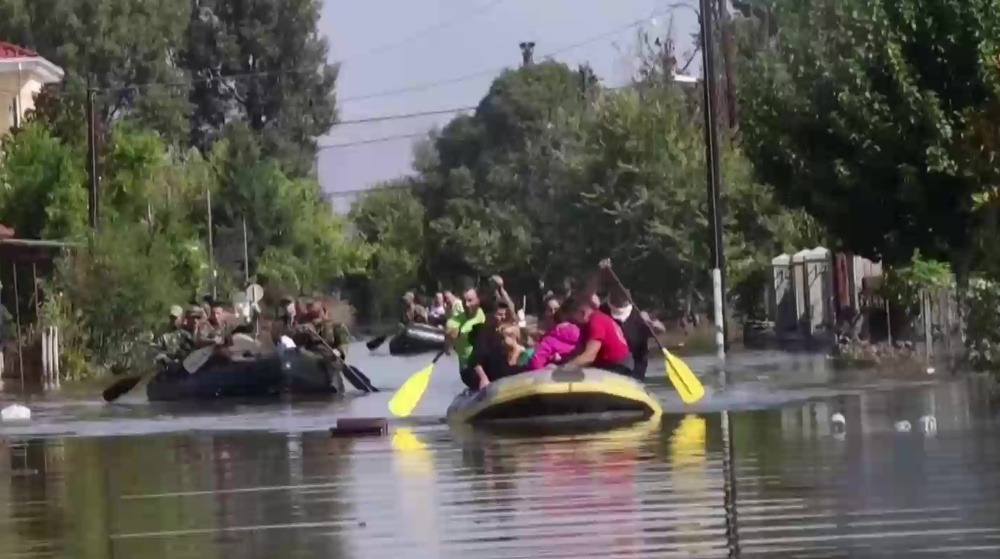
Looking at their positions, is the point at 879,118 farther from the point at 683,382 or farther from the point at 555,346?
the point at 555,346

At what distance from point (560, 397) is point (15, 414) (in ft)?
35.8

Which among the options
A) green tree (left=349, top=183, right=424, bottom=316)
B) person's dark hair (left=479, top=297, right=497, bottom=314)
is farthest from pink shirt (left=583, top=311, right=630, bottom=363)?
green tree (left=349, top=183, right=424, bottom=316)

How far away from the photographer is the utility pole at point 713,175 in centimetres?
4244

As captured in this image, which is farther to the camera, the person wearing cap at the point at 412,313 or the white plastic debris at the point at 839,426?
the person wearing cap at the point at 412,313

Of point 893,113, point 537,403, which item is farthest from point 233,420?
point 893,113

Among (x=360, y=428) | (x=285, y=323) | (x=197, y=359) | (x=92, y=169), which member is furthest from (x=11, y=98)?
(x=360, y=428)

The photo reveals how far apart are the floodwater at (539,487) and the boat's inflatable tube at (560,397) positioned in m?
0.64

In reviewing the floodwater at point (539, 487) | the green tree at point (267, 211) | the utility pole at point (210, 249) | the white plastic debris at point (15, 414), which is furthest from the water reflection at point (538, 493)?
the green tree at point (267, 211)

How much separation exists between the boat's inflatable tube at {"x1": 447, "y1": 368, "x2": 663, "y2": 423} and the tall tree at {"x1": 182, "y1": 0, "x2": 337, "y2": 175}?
67.7 metres

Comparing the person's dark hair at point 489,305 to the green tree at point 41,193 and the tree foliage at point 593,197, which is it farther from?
the green tree at point 41,193

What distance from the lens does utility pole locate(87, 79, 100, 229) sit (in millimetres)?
51844

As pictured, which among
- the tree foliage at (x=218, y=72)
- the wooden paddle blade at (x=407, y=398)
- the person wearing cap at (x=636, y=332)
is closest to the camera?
the person wearing cap at (x=636, y=332)

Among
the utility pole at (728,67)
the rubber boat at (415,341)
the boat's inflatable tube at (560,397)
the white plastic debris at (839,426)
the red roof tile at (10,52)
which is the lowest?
the rubber boat at (415,341)

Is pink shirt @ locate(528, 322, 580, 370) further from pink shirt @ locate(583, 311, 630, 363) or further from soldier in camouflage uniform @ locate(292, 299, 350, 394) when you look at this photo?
soldier in camouflage uniform @ locate(292, 299, 350, 394)
